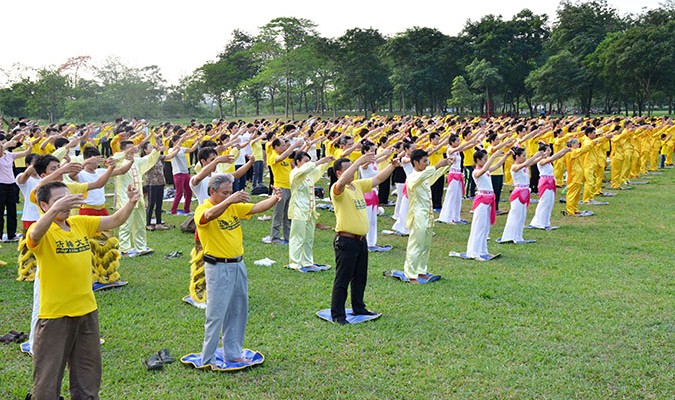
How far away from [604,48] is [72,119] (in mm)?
47134

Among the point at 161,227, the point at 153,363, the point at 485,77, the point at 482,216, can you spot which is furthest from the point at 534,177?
the point at 485,77

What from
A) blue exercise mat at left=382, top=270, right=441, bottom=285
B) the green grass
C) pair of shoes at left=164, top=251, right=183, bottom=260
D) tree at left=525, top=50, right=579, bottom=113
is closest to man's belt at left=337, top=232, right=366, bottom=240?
the green grass

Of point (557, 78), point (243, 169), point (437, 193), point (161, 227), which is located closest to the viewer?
point (243, 169)

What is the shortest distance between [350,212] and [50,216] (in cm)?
391

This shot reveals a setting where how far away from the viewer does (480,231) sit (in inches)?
422

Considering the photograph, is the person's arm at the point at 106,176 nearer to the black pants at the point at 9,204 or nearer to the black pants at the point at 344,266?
the black pants at the point at 344,266

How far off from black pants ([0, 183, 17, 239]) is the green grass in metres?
0.76

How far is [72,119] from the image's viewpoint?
55.3 m

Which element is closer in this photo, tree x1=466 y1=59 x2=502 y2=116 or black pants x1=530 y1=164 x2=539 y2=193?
black pants x1=530 y1=164 x2=539 y2=193

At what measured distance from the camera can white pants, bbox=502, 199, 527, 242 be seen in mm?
12023

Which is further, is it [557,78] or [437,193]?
[557,78]

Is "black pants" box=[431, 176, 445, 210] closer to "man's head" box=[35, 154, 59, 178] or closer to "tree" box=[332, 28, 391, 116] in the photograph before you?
"man's head" box=[35, 154, 59, 178]

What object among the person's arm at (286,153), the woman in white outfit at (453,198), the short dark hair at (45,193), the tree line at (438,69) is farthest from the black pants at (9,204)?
the tree line at (438,69)

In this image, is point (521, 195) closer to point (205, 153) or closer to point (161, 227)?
point (205, 153)
